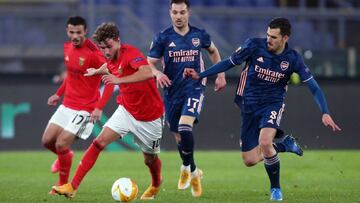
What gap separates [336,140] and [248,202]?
40.8 feet

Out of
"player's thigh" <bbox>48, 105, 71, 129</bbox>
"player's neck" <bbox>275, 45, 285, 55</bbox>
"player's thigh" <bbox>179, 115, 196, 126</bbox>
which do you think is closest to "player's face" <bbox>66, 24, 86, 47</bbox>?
"player's thigh" <bbox>48, 105, 71, 129</bbox>

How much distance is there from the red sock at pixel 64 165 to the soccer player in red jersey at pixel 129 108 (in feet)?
4.61

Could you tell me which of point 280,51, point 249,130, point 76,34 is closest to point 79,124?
point 76,34

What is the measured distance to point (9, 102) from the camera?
22.5 metres

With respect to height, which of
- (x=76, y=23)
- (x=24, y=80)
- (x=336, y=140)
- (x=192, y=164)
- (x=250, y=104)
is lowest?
(x=336, y=140)

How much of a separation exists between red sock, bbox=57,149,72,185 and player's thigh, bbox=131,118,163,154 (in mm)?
1466

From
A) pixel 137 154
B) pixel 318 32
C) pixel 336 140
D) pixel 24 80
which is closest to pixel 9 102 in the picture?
pixel 24 80

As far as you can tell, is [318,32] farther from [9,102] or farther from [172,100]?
[172,100]

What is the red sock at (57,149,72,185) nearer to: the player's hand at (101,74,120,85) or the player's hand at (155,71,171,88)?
the player's hand at (155,71,171,88)

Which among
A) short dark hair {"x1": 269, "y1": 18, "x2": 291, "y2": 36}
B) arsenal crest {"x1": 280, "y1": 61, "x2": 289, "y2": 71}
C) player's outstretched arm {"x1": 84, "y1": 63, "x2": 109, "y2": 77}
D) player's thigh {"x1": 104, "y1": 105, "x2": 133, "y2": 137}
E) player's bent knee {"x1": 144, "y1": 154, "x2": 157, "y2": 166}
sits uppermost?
short dark hair {"x1": 269, "y1": 18, "x2": 291, "y2": 36}

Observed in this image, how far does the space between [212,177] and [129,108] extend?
4464 mm

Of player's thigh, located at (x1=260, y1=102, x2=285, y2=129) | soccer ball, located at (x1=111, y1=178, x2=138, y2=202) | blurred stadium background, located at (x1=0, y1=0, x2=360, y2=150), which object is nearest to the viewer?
soccer ball, located at (x1=111, y1=178, x2=138, y2=202)

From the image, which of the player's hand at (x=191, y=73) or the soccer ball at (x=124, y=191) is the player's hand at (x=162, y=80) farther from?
the soccer ball at (x=124, y=191)

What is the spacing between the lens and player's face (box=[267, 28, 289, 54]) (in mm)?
11445
